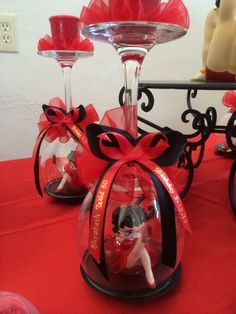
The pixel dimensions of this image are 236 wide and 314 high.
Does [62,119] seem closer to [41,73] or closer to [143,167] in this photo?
[143,167]

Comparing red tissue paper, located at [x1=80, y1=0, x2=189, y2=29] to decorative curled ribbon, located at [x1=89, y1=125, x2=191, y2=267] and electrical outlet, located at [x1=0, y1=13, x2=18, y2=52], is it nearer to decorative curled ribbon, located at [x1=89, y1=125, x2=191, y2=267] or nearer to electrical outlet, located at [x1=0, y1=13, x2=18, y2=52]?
decorative curled ribbon, located at [x1=89, y1=125, x2=191, y2=267]

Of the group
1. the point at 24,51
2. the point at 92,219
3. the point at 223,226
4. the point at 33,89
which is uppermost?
the point at 24,51

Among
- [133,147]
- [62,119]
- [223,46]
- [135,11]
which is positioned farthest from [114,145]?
[223,46]

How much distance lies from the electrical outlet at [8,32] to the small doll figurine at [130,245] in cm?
81

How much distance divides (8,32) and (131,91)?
770 millimetres

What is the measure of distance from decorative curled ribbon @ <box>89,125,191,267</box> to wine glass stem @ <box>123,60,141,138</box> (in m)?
Result: 0.03

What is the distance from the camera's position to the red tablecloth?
1.15ft

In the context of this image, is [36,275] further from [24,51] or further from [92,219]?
[24,51]

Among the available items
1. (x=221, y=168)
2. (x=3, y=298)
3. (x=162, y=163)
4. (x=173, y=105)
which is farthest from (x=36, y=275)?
(x=173, y=105)

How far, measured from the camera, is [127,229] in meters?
0.36

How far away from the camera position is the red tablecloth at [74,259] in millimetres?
350

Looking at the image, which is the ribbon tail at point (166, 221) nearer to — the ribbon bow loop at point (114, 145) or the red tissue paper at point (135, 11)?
the ribbon bow loop at point (114, 145)

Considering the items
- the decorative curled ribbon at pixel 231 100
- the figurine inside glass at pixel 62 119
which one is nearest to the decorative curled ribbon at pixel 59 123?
the figurine inside glass at pixel 62 119

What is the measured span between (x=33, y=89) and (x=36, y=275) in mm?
785
